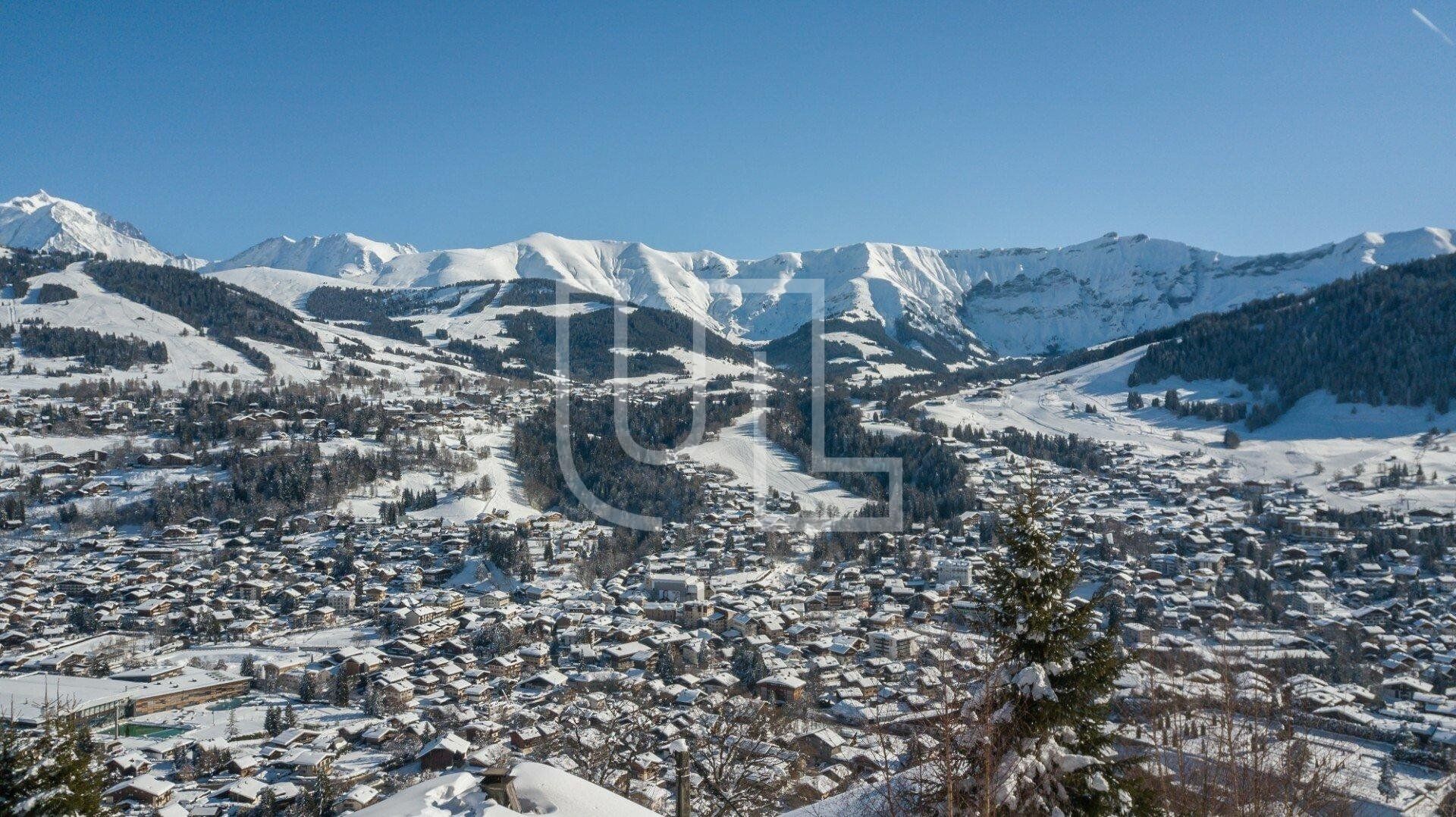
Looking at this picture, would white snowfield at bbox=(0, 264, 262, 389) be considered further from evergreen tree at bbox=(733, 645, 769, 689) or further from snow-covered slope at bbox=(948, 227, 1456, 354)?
snow-covered slope at bbox=(948, 227, 1456, 354)

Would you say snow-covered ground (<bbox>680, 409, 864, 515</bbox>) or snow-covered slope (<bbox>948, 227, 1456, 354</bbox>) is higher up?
snow-covered slope (<bbox>948, 227, 1456, 354</bbox>)

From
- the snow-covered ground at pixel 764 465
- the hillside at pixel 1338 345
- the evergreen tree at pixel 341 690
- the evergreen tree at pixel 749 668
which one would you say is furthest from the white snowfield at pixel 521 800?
the hillside at pixel 1338 345

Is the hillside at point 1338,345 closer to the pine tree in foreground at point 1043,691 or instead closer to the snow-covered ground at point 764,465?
the snow-covered ground at point 764,465

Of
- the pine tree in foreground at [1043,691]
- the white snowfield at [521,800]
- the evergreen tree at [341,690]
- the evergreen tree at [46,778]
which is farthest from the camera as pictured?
the evergreen tree at [341,690]

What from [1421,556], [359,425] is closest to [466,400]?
[359,425]

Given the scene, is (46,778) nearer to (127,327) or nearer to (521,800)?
(521,800)

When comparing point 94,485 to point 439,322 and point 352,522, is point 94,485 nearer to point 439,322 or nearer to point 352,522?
point 352,522

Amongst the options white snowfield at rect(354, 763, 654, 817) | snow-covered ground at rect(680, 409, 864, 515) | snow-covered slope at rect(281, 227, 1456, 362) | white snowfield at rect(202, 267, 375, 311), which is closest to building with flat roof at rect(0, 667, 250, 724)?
white snowfield at rect(354, 763, 654, 817)
